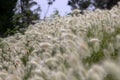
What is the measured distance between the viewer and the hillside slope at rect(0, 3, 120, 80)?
226cm

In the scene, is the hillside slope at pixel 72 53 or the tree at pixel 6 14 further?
the tree at pixel 6 14

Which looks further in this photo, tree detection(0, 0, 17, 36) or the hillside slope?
tree detection(0, 0, 17, 36)

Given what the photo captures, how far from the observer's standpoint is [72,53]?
2826mm

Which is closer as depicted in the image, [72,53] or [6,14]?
[72,53]

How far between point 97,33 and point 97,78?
324 cm

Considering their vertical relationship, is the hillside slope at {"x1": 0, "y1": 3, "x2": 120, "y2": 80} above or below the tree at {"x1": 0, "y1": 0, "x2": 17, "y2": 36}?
above

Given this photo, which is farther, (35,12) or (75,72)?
(35,12)

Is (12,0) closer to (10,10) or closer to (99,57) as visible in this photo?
(10,10)

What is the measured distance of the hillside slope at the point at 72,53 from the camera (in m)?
2.26

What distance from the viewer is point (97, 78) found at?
177 cm

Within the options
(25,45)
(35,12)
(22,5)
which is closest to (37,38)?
(25,45)

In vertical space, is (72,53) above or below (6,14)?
above

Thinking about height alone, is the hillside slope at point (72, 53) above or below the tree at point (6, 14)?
above

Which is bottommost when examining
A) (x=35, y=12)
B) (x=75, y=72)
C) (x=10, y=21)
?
(x=35, y=12)
